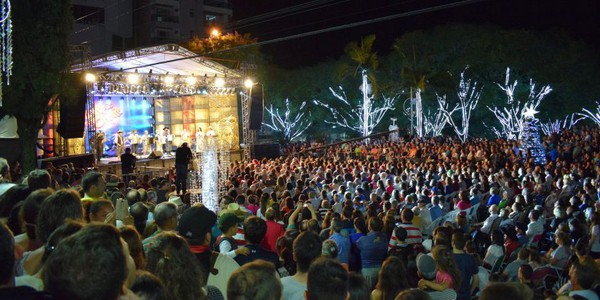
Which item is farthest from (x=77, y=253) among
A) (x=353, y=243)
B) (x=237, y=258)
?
(x=353, y=243)

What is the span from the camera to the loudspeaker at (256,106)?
23891 mm

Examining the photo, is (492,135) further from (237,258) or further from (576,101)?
(237,258)

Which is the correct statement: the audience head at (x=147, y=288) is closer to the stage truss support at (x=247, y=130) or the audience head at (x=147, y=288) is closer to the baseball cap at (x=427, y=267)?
the baseball cap at (x=427, y=267)

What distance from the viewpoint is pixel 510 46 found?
3928cm

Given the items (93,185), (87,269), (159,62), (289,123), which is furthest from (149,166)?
(289,123)

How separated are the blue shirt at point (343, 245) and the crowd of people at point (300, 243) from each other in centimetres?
1

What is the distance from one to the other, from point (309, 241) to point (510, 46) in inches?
1523

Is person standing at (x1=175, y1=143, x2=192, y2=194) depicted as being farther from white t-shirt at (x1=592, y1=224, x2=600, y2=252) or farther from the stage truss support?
white t-shirt at (x1=592, y1=224, x2=600, y2=252)

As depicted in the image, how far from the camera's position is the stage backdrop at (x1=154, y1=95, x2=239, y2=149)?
28141 mm

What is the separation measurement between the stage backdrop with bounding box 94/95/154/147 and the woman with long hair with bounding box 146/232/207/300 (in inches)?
932

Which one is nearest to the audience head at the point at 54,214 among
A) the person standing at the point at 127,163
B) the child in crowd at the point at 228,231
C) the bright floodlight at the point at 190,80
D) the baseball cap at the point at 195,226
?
the baseball cap at the point at 195,226

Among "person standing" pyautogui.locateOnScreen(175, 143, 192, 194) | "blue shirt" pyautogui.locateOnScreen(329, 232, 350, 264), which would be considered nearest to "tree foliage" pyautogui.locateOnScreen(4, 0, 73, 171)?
"person standing" pyautogui.locateOnScreen(175, 143, 192, 194)

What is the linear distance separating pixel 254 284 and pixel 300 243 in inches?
54.7

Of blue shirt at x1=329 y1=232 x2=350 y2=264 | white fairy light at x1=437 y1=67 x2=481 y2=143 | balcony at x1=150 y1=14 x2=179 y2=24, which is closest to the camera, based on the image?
blue shirt at x1=329 y1=232 x2=350 y2=264
